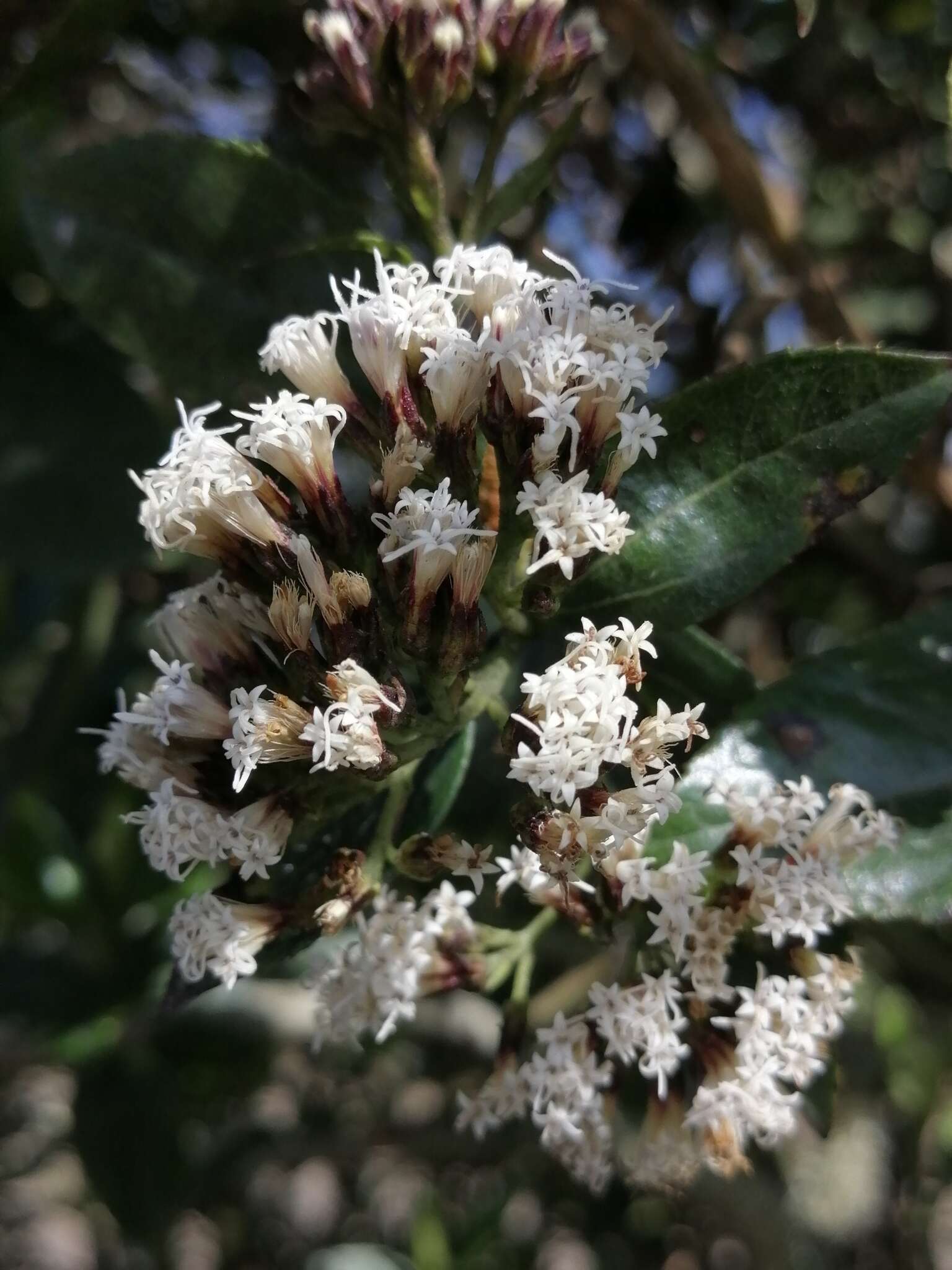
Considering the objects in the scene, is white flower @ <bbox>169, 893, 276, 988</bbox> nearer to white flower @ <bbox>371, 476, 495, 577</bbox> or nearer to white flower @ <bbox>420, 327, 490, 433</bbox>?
white flower @ <bbox>371, 476, 495, 577</bbox>

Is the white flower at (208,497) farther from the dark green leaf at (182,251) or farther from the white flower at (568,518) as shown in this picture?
the dark green leaf at (182,251)

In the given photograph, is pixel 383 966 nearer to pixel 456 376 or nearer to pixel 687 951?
pixel 687 951

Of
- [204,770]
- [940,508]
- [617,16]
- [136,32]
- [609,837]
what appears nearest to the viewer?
[609,837]

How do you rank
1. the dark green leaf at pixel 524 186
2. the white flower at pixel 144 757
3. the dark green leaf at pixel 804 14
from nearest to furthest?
the white flower at pixel 144 757 → the dark green leaf at pixel 804 14 → the dark green leaf at pixel 524 186

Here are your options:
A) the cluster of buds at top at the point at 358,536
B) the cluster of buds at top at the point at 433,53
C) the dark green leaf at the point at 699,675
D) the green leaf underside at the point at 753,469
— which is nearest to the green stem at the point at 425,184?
the cluster of buds at top at the point at 433,53

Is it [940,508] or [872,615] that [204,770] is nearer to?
[940,508]

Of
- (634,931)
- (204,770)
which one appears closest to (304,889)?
(204,770)

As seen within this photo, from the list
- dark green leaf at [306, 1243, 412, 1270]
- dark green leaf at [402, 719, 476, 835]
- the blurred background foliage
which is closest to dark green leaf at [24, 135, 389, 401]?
the blurred background foliage
